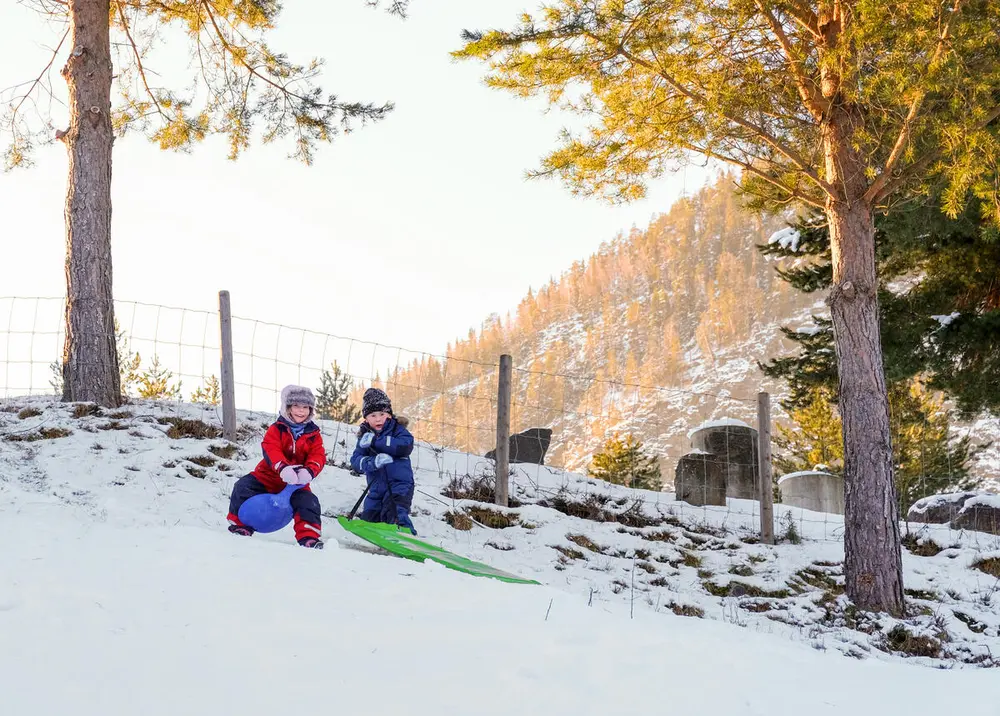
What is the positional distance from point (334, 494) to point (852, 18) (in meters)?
5.83

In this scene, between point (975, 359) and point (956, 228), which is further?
point (975, 359)

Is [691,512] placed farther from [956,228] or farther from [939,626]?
[956,228]

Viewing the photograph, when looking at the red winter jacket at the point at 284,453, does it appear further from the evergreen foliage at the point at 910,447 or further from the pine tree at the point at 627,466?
the pine tree at the point at 627,466

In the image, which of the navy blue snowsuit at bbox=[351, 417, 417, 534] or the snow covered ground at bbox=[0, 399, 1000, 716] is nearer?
the snow covered ground at bbox=[0, 399, 1000, 716]

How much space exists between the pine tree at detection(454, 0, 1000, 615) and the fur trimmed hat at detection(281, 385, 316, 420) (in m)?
3.56

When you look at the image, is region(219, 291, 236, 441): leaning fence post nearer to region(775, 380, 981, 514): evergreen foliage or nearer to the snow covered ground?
the snow covered ground

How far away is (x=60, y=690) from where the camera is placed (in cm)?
258

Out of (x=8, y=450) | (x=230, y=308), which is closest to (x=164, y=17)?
(x=230, y=308)

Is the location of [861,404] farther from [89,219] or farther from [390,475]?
[89,219]

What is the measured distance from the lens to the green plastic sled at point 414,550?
5473mm

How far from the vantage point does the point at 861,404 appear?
7.24 meters

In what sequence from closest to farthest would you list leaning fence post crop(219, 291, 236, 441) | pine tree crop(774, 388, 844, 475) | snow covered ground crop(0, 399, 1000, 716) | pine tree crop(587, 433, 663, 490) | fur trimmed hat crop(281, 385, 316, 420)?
Result: snow covered ground crop(0, 399, 1000, 716)
fur trimmed hat crop(281, 385, 316, 420)
leaning fence post crop(219, 291, 236, 441)
pine tree crop(587, 433, 663, 490)
pine tree crop(774, 388, 844, 475)

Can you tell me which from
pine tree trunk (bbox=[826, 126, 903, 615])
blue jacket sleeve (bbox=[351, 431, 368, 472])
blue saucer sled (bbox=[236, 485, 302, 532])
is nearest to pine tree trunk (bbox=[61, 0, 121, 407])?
blue jacket sleeve (bbox=[351, 431, 368, 472])

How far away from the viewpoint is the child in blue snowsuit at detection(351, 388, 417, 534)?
22.7 ft
